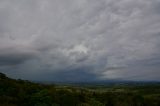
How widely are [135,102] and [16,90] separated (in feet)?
73.2

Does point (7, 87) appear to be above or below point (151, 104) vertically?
above

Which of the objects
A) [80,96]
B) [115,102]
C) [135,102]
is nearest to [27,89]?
[80,96]

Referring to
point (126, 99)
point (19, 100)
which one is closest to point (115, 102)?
point (126, 99)

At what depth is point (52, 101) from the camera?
148 feet

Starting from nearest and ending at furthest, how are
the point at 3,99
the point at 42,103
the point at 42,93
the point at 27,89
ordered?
the point at 42,103
the point at 3,99
the point at 42,93
the point at 27,89

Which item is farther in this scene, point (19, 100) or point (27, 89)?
point (27, 89)

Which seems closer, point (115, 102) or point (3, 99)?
point (3, 99)

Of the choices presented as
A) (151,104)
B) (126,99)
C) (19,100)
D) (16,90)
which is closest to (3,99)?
(19,100)

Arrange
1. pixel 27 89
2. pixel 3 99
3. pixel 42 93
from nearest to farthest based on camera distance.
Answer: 1. pixel 3 99
2. pixel 42 93
3. pixel 27 89

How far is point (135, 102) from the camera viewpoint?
55.2 meters

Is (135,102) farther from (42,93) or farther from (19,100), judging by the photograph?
(19,100)

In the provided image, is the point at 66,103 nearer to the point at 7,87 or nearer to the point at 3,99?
the point at 3,99

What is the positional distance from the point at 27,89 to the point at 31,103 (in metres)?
10.1

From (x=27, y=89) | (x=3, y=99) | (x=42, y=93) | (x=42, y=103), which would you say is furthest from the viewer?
(x=27, y=89)
